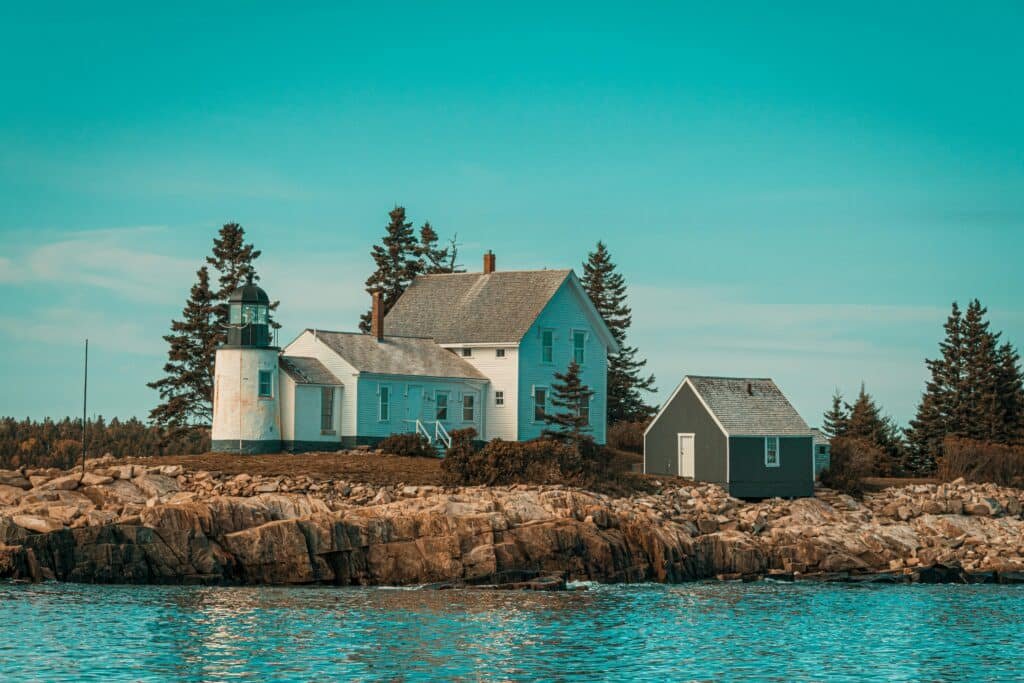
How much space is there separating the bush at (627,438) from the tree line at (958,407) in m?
10.6

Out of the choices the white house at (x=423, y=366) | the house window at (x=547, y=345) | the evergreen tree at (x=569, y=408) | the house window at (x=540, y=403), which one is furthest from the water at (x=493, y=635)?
the house window at (x=547, y=345)

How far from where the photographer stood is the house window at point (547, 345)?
5753 centimetres

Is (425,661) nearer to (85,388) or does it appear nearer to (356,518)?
(356,518)

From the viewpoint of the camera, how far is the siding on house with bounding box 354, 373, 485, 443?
172 feet

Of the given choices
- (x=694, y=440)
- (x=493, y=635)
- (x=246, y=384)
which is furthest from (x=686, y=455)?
(x=493, y=635)

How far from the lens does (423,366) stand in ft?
181

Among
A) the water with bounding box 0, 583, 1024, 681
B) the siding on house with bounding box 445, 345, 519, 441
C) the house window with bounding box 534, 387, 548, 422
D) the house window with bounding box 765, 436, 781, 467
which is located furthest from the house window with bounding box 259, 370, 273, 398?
the house window with bounding box 765, 436, 781, 467

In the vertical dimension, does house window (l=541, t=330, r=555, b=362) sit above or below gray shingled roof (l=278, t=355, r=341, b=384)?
above

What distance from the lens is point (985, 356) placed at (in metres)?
69.0

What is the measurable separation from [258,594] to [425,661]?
406 inches

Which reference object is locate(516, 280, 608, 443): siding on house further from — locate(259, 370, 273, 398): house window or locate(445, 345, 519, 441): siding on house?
locate(259, 370, 273, 398): house window

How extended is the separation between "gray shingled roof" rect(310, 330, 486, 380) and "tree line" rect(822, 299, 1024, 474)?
21975 millimetres

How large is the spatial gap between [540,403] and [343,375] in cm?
895

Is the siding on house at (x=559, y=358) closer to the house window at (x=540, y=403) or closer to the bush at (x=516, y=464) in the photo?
the house window at (x=540, y=403)
